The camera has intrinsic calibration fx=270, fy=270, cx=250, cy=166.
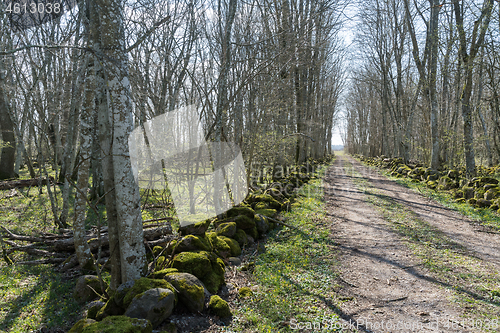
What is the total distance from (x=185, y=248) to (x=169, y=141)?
6064mm

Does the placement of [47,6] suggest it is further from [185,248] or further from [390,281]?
[390,281]

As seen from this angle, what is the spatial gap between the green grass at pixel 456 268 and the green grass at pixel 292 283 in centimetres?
161

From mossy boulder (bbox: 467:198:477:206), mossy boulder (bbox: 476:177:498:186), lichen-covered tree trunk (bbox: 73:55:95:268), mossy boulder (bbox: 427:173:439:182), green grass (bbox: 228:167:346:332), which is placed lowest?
green grass (bbox: 228:167:346:332)

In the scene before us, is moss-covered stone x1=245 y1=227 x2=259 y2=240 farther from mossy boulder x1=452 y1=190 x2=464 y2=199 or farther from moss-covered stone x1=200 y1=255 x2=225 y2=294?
mossy boulder x1=452 y1=190 x2=464 y2=199

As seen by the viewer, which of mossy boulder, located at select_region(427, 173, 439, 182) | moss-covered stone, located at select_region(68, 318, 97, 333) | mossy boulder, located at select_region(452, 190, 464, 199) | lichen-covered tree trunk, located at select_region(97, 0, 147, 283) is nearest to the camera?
moss-covered stone, located at select_region(68, 318, 97, 333)

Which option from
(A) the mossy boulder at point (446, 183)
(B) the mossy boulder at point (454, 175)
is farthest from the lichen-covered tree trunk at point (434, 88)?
(A) the mossy boulder at point (446, 183)

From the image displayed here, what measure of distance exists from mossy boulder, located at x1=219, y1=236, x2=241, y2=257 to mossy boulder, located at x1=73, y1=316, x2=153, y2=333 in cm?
299

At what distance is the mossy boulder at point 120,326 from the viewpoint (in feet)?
8.09

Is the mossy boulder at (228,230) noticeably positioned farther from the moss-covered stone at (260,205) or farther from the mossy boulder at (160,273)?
the moss-covered stone at (260,205)

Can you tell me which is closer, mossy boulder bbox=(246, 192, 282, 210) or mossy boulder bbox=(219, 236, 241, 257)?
mossy boulder bbox=(219, 236, 241, 257)

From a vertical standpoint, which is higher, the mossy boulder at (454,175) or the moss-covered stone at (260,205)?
the mossy boulder at (454,175)

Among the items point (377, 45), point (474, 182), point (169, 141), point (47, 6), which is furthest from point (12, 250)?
point (377, 45)

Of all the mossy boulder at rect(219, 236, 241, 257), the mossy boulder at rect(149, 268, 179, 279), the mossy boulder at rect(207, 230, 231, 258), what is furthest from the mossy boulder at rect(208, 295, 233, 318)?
the mossy boulder at rect(219, 236, 241, 257)

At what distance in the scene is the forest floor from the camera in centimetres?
326
